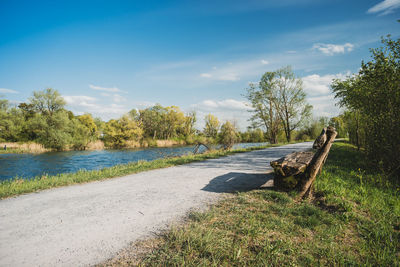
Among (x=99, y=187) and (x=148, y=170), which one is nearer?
(x=99, y=187)

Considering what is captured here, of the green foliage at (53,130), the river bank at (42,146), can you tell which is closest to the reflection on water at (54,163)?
the river bank at (42,146)

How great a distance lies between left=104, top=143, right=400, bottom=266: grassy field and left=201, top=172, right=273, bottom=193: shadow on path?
2.82 ft

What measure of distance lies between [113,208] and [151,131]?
50779mm

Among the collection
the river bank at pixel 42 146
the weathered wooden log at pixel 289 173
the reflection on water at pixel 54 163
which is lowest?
the reflection on water at pixel 54 163

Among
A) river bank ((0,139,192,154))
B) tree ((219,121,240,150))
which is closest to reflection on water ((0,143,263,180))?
tree ((219,121,240,150))

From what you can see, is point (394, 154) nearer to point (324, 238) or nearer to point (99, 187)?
point (324, 238)

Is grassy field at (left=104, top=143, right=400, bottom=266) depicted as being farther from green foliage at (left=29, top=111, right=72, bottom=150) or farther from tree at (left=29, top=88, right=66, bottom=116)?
tree at (left=29, top=88, right=66, bottom=116)

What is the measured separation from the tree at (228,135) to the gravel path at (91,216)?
10.6m

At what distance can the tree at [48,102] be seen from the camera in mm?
39750

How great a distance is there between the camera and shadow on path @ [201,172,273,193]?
4.88 metres

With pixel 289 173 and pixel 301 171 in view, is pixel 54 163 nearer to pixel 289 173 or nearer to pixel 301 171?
pixel 289 173

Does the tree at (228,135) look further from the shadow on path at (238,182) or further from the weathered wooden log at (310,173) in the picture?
the weathered wooden log at (310,173)

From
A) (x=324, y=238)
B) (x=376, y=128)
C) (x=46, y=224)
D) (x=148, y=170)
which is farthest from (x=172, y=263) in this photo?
(x=376, y=128)

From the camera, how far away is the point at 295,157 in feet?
16.2
